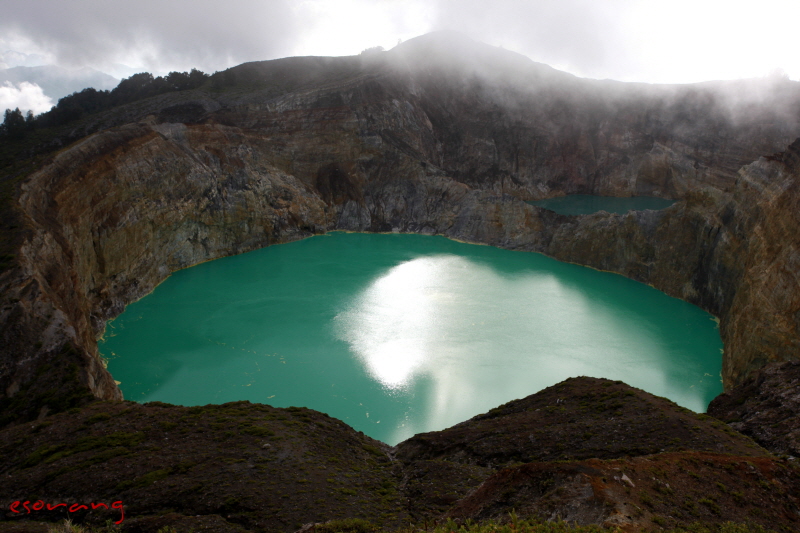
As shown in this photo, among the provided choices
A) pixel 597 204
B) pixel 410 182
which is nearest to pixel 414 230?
pixel 410 182

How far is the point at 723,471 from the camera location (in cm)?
768

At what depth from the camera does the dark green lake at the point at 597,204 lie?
45709mm

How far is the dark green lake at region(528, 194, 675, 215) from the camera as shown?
4571cm

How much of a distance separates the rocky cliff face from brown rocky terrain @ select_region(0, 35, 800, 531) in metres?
0.16

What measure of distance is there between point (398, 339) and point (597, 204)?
118 ft

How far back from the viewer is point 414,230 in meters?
47.7

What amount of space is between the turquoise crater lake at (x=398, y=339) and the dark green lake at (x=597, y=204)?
39.1 feet
